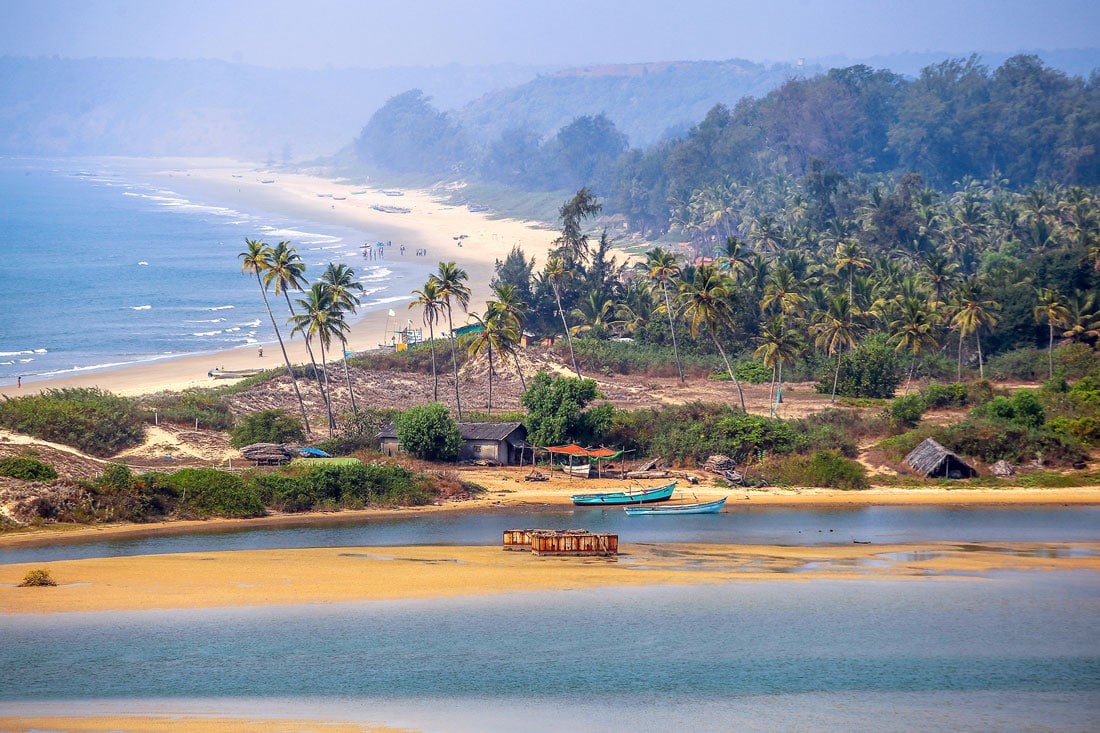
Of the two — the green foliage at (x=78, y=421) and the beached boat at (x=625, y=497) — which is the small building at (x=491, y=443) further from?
the green foliage at (x=78, y=421)

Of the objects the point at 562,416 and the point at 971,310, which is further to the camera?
the point at 971,310

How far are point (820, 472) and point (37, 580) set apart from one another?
3342 cm

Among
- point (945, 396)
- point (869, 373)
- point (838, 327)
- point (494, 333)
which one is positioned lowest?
point (945, 396)

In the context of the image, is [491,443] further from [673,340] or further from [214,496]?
[673,340]

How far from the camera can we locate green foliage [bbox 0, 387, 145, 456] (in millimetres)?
53250

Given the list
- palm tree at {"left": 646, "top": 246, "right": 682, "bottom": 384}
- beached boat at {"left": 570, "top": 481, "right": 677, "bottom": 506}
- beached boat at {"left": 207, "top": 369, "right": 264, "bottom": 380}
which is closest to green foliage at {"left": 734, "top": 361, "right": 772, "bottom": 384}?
palm tree at {"left": 646, "top": 246, "right": 682, "bottom": 384}

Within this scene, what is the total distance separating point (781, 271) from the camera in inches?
2985

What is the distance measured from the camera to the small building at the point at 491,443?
191 ft

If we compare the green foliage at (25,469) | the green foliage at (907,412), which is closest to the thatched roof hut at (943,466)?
the green foliage at (907,412)

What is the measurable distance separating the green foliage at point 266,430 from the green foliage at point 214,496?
7.89 m

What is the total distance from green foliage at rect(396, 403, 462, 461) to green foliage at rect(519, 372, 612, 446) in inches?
152

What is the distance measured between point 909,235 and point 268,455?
229 ft

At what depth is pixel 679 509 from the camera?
51.5m

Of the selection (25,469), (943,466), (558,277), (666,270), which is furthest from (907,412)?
(25,469)
